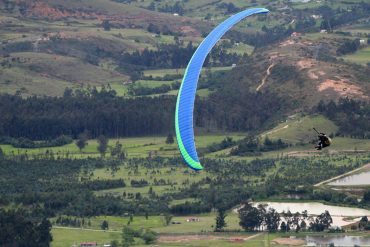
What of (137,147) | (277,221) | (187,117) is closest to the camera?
(187,117)

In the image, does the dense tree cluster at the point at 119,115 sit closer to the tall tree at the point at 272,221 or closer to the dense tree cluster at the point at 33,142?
the dense tree cluster at the point at 33,142

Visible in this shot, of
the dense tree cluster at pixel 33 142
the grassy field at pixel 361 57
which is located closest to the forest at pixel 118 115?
the dense tree cluster at pixel 33 142

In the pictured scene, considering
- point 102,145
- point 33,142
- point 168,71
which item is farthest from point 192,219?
point 168,71

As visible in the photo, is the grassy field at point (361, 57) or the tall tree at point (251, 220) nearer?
the tall tree at point (251, 220)

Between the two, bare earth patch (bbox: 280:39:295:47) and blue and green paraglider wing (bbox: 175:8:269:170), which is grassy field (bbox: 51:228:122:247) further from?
bare earth patch (bbox: 280:39:295:47)

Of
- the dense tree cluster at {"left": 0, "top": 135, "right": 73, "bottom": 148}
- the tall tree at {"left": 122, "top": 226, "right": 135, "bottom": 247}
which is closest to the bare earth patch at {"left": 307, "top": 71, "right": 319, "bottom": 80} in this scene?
the dense tree cluster at {"left": 0, "top": 135, "right": 73, "bottom": 148}

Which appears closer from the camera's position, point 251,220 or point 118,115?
point 251,220

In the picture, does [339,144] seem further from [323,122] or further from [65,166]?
[65,166]

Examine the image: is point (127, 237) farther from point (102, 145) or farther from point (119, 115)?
point (119, 115)

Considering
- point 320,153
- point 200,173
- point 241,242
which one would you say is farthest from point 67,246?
point 320,153
